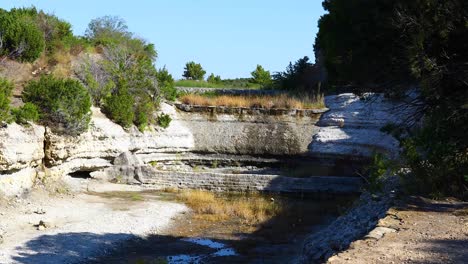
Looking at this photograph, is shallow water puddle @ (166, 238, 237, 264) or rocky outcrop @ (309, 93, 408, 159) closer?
shallow water puddle @ (166, 238, 237, 264)

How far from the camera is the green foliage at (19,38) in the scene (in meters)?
26.1

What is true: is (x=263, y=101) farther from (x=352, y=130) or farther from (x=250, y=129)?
(x=352, y=130)

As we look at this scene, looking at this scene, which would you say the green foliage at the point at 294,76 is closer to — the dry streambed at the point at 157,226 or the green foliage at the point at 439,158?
the dry streambed at the point at 157,226

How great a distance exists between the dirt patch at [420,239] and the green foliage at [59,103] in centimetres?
1387

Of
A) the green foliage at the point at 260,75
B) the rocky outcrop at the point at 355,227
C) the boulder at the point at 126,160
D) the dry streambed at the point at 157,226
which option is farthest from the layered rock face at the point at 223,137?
the green foliage at the point at 260,75

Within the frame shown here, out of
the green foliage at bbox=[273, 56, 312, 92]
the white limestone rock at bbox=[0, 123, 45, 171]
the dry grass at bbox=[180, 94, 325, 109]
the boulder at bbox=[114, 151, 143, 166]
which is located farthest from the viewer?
the green foliage at bbox=[273, 56, 312, 92]

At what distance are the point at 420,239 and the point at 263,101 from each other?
2258cm

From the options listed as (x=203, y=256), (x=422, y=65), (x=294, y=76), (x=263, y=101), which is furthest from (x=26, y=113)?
(x=294, y=76)

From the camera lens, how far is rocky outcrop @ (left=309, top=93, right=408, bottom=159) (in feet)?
83.3

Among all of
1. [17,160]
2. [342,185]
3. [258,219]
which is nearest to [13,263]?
[17,160]

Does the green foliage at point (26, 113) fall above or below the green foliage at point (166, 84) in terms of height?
below

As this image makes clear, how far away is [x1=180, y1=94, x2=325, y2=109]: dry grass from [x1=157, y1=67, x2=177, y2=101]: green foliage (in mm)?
936

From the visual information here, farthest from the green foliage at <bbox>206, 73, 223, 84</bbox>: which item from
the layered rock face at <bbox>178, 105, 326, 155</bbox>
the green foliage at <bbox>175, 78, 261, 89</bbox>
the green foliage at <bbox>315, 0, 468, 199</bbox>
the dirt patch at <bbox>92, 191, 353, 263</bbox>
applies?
the green foliage at <bbox>315, 0, 468, 199</bbox>

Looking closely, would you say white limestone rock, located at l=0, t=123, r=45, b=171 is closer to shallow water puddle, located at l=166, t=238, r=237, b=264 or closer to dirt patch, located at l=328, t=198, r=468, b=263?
shallow water puddle, located at l=166, t=238, r=237, b=264
